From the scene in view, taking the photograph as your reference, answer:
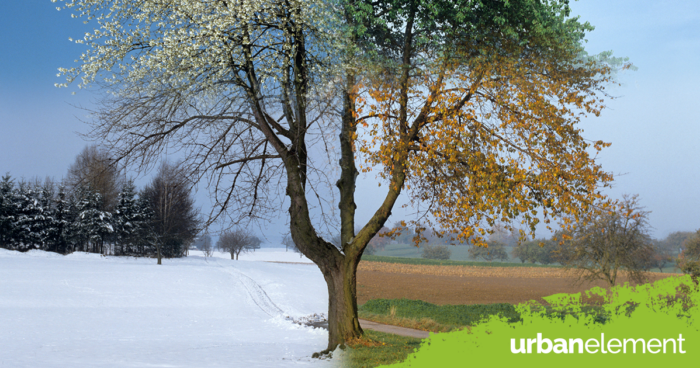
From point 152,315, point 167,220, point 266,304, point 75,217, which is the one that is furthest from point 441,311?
point 75,217

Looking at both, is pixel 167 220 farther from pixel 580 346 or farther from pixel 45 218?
pixel 580 346

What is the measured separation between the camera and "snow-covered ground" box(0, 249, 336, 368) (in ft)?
38.4

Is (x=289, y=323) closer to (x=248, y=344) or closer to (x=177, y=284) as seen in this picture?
(x=248, y=344)

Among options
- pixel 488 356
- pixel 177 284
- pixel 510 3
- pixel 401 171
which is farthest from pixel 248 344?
pixel 177 284

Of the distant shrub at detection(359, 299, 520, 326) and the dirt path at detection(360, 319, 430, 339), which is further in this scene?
the distant shrub at detection(359, 299, 520, 326)

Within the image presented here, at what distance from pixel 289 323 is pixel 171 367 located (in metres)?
8.74

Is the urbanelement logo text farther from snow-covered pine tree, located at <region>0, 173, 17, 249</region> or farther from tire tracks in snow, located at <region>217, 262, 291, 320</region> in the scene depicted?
snow-covered pine tree, located at <region>0, 173, 17, 249</region>

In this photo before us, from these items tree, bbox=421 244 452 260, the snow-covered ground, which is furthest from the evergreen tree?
tree, bbox=421 244 452 260

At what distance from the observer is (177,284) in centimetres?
2864

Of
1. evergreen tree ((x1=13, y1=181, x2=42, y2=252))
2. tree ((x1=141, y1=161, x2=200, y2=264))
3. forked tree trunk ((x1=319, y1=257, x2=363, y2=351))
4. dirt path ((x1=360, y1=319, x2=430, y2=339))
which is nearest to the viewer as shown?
forked tree trunk ((x1=319, y1=257, x2=363, y2=351))

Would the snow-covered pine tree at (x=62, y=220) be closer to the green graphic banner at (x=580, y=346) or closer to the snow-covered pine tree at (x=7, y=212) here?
the snow-covered pine tree at (x=7, y=212)

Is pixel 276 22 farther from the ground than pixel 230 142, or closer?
farther from the ground

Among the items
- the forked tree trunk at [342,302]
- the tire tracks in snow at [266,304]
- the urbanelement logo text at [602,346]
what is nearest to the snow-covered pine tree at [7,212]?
the tire tracks in snow at [266,304]

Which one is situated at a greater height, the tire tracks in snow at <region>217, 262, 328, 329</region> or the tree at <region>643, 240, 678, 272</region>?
the tree at <region>643, 240, 678, 272</region>
